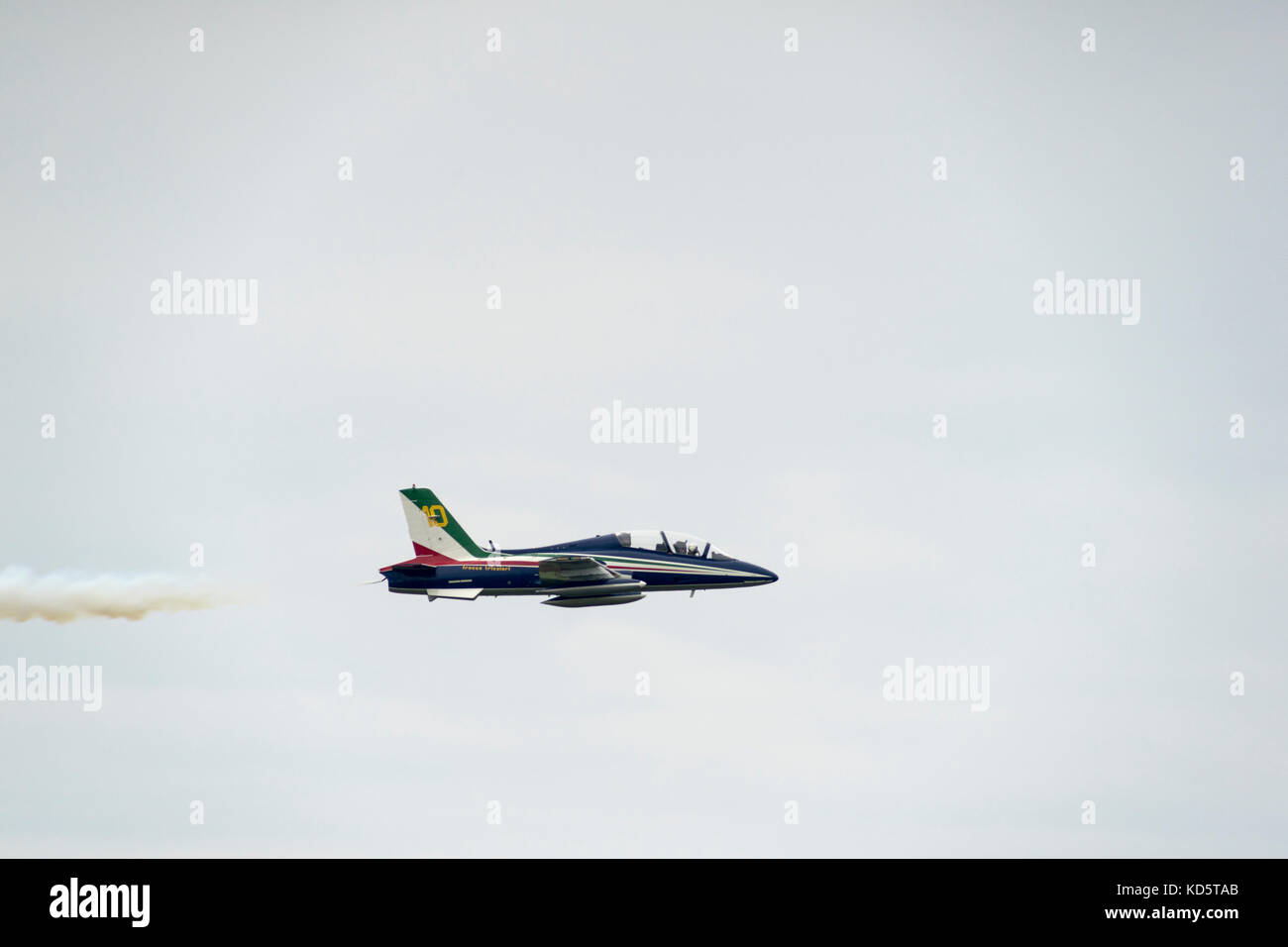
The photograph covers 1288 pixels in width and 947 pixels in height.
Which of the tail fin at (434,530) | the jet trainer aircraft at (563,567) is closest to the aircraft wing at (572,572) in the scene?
the jet trainer aircraft at (563,567)

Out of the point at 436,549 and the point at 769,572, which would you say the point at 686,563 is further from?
the point at 436,549

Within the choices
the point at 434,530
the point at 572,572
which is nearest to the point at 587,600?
the point at 572,572

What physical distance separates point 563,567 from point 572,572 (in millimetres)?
481

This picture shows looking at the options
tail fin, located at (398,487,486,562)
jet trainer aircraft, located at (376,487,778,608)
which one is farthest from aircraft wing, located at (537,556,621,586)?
tail fin, located at (398,487,486,562)

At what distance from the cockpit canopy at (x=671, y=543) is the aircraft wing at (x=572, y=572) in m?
2.72

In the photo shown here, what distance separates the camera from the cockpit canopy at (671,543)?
88.1 m

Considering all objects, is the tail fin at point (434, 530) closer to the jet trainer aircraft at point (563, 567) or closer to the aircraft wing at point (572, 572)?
the jet trainer aircraft at point (563, 567)

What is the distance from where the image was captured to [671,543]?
8838 centimetres

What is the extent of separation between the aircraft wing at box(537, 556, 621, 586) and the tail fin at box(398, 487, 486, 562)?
126 inches

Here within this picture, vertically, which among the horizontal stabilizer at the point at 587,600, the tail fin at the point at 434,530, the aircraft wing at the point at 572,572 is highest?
the tail fin at the point at 434,530

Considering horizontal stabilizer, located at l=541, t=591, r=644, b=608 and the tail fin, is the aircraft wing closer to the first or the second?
horizontal stabilizer, located at l=541, t=591, r=644, b=608

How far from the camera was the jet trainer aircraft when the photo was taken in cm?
8550

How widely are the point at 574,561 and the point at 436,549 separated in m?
6.20
